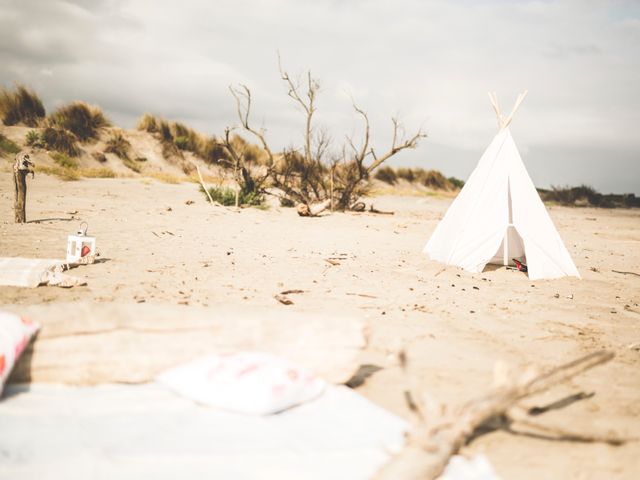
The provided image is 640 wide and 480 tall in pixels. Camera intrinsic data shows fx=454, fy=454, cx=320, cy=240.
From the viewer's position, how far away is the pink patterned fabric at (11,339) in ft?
6.56

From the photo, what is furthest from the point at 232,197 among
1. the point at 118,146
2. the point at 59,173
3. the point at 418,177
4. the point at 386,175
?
the point at 418,177

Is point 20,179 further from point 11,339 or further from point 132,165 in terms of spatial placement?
point 132,165

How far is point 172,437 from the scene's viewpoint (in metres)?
1.91

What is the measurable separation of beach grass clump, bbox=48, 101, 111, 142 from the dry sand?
391 inches

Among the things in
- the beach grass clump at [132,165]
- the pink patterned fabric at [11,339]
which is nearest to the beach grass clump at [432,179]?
the beach grass clump at [132,165]

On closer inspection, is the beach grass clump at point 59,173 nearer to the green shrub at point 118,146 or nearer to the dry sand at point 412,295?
the dry sand at point 412,295

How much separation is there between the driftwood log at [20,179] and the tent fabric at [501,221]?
236 inches

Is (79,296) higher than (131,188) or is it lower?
lower

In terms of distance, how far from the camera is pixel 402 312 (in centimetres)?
398

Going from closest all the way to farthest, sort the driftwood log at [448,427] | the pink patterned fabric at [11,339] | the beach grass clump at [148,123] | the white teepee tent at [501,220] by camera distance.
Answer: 1. the driftwood log at [448,427]
2. the pink patterned fabric at [11,339]
3. the white teepee tent at [501,220]
4. the beach grass clump at [148,123]

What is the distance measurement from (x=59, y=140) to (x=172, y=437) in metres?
17.5

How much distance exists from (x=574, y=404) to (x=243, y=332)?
1822 millimetres

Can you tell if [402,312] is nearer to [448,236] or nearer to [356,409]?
[356,409]

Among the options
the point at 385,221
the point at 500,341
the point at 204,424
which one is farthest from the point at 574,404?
the point at 385,221
